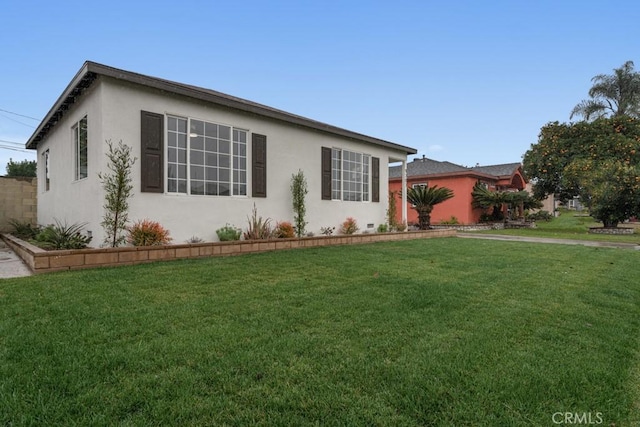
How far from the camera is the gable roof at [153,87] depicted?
19.1 ft

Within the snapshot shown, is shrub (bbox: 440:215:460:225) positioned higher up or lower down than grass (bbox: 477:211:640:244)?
higher up

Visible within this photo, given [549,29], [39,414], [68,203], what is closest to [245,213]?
[68,203]

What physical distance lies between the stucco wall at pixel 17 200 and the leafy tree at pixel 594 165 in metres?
22.9

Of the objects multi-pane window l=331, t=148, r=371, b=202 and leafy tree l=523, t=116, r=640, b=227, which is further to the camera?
leafy tree l=523, t=116, r=640, b=227

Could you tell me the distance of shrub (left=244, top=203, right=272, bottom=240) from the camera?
7684 mm

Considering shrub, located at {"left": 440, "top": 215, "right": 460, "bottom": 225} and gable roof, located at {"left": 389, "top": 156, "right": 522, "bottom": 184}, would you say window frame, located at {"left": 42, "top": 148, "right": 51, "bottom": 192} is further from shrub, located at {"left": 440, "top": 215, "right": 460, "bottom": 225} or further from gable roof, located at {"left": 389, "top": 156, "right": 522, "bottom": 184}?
shrub, located at {"left": 440, "top": 215, "right": 460, "bottom": 225}

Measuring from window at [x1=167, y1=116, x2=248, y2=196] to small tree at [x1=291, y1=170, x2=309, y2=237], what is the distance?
1379mm

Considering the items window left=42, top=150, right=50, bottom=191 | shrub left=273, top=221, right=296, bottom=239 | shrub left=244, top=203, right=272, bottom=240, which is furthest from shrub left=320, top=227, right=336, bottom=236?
window left=42, top=150, right=50, bottom=191

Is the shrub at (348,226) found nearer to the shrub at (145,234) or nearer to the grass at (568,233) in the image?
the shrub at (145,234)

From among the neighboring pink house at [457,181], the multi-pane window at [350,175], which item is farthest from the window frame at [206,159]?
the neighboring pink house at [457,181]

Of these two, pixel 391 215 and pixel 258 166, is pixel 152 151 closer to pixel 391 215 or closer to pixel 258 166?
pixel 258 166

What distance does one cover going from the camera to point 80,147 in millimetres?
7250

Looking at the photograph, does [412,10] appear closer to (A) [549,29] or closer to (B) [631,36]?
(A) [549,29]

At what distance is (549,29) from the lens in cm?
1095
